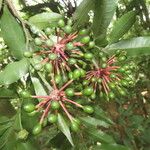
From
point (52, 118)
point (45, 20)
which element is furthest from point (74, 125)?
point (45, 20)

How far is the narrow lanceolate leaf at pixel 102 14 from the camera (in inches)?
56.8

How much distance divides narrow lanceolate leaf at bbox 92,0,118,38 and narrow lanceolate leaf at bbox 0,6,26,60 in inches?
12.3

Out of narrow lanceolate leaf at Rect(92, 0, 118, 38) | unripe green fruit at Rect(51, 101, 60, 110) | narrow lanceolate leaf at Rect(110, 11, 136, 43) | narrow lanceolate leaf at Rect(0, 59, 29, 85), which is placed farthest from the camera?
narrow lanceolate leaf at Rect(110, 11, 136, 43)

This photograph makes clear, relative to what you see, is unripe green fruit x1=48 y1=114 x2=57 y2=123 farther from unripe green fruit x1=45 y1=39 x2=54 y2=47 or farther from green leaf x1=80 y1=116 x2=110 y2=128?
green leaf x1=80 y1=116 x2=110 y2=128

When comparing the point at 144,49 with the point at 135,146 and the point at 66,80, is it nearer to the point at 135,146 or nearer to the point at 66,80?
the point at 66,80

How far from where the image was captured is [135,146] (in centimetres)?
405

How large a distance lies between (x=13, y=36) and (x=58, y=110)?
42 cm

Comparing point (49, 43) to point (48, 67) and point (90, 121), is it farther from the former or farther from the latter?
point (90, 121)

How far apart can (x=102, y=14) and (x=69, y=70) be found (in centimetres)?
37

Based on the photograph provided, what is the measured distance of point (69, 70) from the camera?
1.23 meters

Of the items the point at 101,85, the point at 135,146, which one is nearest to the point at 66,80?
the point at 101,85

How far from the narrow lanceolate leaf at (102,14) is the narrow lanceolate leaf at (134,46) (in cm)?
8

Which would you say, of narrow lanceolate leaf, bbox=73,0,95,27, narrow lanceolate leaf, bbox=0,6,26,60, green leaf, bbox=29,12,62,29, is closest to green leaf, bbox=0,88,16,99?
narrow lanceolate leaf, bbox=0,6,26,60

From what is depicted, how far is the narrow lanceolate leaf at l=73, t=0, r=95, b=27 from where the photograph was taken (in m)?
1.46
